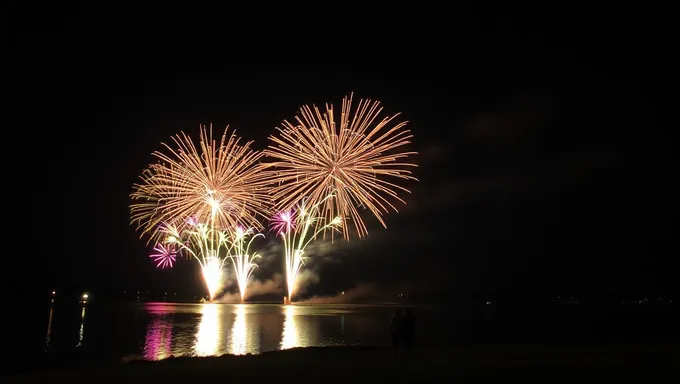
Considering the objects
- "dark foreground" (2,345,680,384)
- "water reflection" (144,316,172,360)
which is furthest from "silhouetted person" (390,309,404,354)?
"water reflection" (144,316,172,360)

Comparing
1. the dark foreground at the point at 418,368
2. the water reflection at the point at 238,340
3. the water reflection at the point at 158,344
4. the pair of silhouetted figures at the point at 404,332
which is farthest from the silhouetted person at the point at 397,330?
the water reflection at the point at 158,344

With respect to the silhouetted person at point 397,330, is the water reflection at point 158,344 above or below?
below

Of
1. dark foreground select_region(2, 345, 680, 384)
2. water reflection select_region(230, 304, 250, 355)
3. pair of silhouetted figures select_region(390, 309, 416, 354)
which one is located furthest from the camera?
water reflection select_region(230, 304, 250, 355)

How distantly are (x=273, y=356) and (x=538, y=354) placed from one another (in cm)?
791

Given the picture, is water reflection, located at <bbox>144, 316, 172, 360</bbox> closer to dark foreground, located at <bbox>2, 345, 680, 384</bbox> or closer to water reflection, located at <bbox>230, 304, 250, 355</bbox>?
water reflection, located at <bbox>230, 304, 250, 355</bbox>

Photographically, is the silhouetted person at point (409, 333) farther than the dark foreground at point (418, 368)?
Yes

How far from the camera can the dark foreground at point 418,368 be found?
12953 millimetres

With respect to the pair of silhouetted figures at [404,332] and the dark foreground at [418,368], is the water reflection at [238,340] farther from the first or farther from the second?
the pair of silhouetted figures at [404,332]

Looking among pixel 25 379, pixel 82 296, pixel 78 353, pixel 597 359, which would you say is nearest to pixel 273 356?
pixel 25 379

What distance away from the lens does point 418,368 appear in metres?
14.3

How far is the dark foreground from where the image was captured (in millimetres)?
12953

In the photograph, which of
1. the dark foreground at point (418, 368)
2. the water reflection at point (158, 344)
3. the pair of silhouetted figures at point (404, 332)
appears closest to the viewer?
the dark foreground at point (418, 368)

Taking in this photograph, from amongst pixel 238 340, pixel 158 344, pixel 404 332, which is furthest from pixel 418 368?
pixel 158 344

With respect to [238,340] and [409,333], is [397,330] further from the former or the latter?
[238,340]
